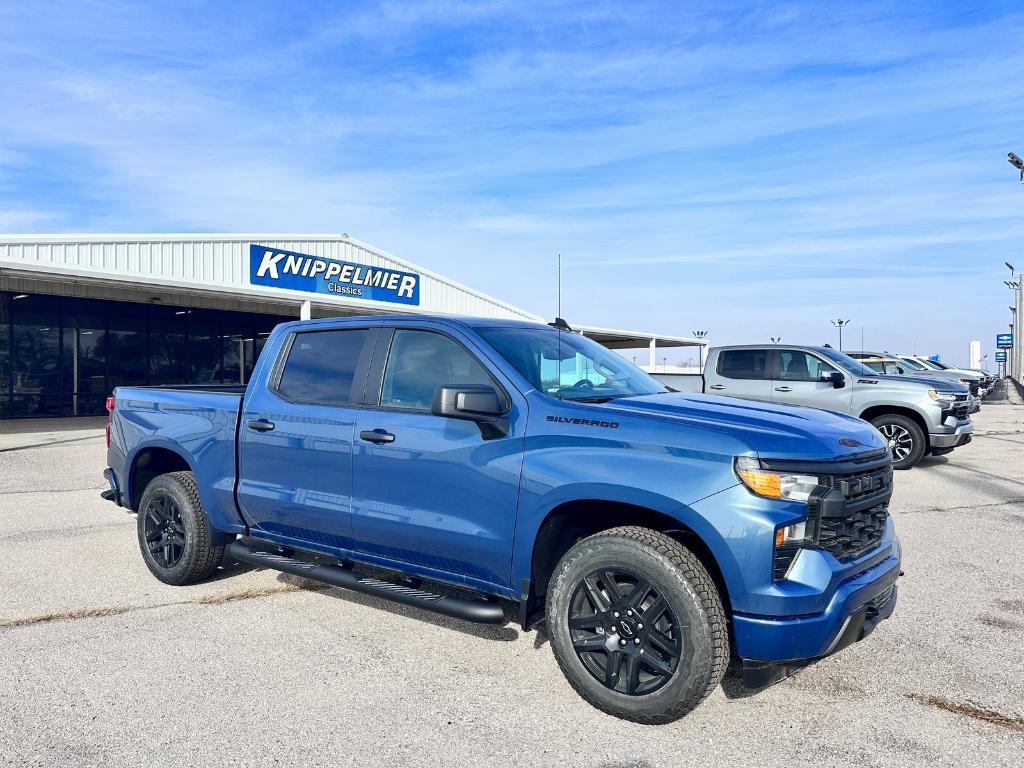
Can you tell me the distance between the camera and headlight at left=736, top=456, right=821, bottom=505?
3.08 meters

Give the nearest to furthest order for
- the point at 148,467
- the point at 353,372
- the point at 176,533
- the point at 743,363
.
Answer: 1. the point at 353,372
2. the point at 176,533
3. the point at 148,467
4. the point at 743,363

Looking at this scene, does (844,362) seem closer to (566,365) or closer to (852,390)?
(852,390)

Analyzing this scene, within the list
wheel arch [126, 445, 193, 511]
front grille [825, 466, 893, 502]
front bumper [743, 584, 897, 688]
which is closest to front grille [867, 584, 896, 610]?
front bumper [743, 584, 897, 688]

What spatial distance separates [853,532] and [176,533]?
427 cm

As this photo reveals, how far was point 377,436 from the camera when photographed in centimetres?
412

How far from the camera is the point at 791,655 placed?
3047 mm

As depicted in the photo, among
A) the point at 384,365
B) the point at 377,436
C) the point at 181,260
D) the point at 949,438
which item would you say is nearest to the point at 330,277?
the point at 181,260

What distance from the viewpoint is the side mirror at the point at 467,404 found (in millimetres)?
3562

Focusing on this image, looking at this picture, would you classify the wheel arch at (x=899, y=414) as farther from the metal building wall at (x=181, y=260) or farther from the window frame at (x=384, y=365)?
the metal building wall at (x=181, y=260)

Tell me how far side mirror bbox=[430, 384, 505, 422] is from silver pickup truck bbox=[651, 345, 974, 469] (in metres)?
7.03

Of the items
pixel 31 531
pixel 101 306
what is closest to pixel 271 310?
pixel 101 306

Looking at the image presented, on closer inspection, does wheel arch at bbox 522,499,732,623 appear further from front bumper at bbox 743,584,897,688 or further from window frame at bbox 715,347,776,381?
window frame at bbox 715,347,776,381

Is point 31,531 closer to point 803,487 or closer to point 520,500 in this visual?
point 520,500

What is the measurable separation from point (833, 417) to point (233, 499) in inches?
141
